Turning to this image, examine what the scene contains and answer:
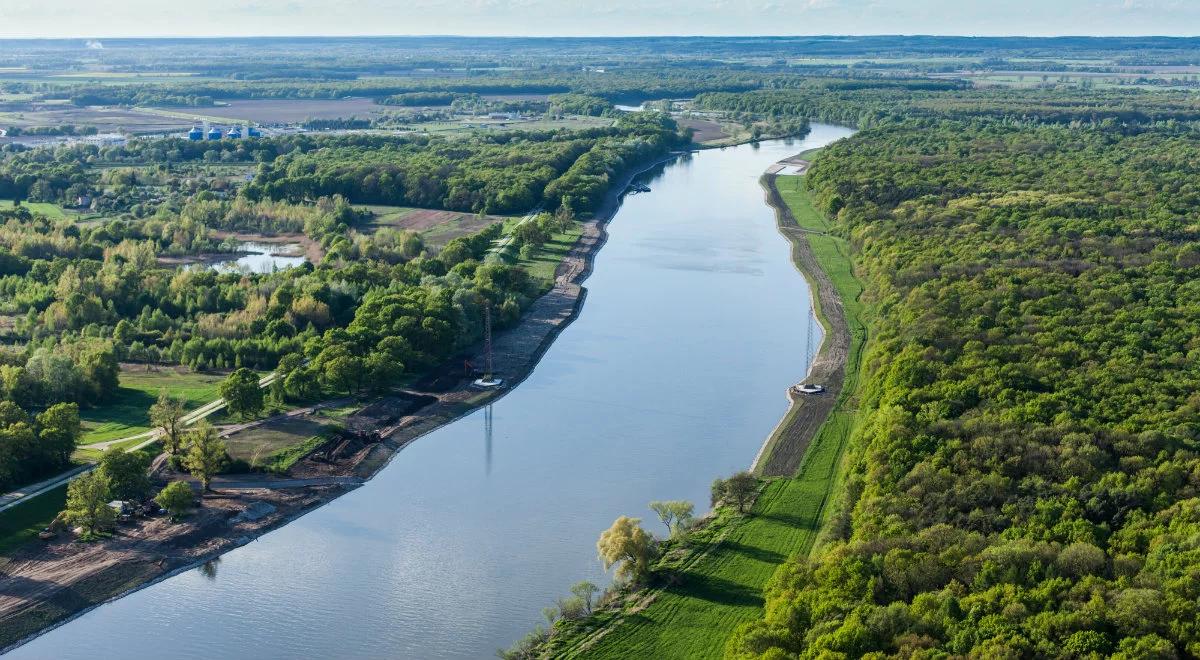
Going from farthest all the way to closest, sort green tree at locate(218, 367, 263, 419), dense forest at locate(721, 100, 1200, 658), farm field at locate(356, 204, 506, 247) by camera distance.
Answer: farm field at locate(356, 204, 506, 247)
green tree at locate(218, 367, 263, 419)
dense forest at locate(721, 100, 1200, 658)

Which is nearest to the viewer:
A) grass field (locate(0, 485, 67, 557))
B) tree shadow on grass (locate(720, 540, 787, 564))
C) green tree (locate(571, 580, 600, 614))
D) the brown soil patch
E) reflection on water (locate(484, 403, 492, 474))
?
green tree (locate(571, 580, 600, 614))

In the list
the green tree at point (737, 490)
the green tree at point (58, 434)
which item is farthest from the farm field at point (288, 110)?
the green tree at point (737, 490)

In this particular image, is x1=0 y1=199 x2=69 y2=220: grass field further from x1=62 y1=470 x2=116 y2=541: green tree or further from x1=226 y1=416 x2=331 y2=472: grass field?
x1=62 y1=470 x2=116 y2=541: green tree

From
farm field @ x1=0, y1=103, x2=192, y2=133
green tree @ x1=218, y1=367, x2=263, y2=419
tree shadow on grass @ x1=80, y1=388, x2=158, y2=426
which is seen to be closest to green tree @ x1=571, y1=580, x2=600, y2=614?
green tree @ x1=218, y1=367, x2=263, y2=419

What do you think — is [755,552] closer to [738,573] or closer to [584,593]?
[738,573]

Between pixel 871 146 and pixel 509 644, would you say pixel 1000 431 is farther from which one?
pixel 871 146

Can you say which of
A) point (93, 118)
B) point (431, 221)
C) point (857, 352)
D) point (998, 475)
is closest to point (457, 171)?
point (431, 221)

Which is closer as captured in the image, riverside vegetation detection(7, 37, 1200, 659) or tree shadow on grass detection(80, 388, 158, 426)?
riverside vegetation detection(7, 37, 1200, 659)
